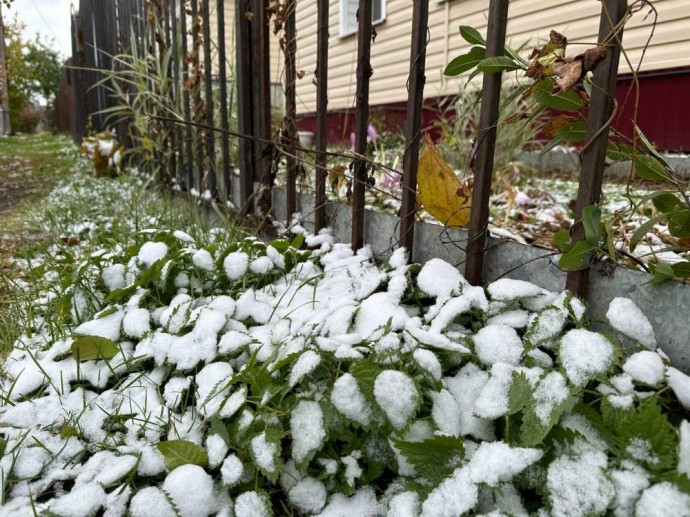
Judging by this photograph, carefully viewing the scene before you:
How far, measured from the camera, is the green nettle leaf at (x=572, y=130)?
1.03m

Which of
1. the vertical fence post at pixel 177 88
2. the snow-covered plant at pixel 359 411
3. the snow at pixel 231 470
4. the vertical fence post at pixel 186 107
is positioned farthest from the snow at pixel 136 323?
the vertical fence post at pixel 177 88

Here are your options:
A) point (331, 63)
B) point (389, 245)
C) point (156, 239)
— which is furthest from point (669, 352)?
point (331, 63)

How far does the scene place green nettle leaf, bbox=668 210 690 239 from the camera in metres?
0.96

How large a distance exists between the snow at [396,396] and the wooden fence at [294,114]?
A: 426 mm

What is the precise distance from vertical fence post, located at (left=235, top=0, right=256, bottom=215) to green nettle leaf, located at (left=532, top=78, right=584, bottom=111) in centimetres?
127

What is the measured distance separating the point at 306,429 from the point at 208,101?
200 centimetres

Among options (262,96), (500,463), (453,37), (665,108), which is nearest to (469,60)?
(500,463)

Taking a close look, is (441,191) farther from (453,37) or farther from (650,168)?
(453,37)

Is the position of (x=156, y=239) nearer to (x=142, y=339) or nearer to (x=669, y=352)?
(x=142, y=339)

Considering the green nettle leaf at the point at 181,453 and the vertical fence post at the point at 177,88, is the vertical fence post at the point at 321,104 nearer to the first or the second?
the green nettle leaf at the point at 181,453

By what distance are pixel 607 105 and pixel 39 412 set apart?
1230mm

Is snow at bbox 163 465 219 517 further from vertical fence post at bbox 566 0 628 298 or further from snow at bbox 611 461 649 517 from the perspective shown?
vertical fence post at bbox 566 0 628 298

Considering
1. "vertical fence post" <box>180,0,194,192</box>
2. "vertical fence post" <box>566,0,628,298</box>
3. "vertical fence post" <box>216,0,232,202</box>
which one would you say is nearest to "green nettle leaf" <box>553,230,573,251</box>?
"vertical fence post" <box>566,0,628,298</box>

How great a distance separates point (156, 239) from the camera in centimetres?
159
